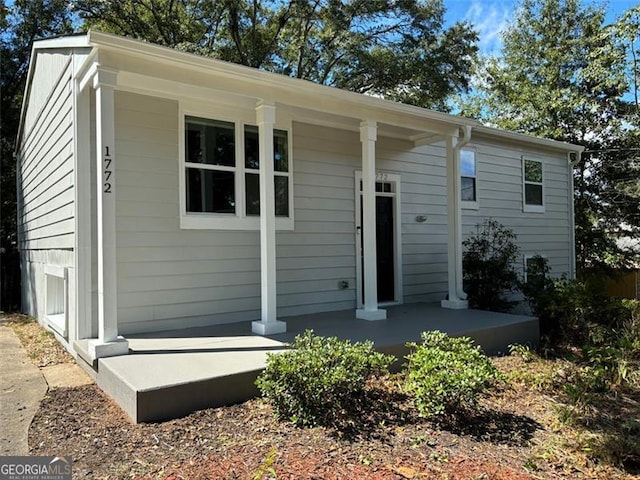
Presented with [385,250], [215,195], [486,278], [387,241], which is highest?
[215,195]

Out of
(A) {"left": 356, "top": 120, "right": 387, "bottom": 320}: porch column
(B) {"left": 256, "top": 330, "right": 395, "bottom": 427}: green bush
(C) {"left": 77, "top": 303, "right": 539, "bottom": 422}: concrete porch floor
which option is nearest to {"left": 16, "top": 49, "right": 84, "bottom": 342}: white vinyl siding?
(C) {"left": 77, "top": 303, "right": 539, "bottom": 422}: concrete porch floor

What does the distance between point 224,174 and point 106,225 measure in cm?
204

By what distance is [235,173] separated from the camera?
6.00m

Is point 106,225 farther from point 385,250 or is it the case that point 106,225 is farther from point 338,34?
point 338,34

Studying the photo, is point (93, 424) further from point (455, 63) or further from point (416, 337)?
point (455, 63)

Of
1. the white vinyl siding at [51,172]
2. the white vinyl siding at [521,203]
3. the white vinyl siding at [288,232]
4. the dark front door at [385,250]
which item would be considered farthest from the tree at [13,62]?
the white vinyl siding at [521,203]

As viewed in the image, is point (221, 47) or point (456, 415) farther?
point (221, 47)

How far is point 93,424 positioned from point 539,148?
9.91 metres

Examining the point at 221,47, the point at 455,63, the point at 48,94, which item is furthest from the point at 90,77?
the point at 455,63

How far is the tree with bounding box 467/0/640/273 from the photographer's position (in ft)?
45.4

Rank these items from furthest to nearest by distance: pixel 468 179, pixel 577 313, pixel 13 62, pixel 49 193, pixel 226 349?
pixel 13 62 < pixel 468 179 < pixel 49 193 < pixel 577 313 < pixel 226 349

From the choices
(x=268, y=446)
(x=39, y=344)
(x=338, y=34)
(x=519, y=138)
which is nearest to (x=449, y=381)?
(x=268, y=446)

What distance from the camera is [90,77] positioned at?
175 inches
